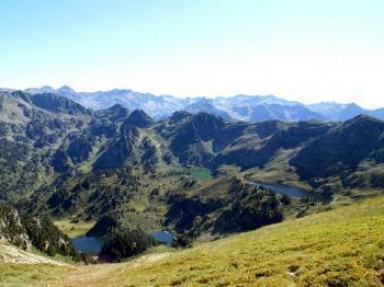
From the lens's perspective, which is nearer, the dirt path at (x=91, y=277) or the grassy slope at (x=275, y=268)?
the grassy slope at (x=275, y=268)

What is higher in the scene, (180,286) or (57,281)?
(180,286)

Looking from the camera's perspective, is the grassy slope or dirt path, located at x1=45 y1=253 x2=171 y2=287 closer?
the grassy slope

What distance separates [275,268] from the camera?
33.4 metres

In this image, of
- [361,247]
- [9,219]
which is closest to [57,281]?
[361,247]

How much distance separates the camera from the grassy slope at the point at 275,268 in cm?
2925

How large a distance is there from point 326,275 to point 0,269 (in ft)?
134

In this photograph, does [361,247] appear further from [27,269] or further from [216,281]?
[27,269]

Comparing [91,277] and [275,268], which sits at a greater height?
[275,268]

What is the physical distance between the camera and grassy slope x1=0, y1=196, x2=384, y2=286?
29.2m

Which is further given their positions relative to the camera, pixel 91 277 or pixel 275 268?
pixel 91 277

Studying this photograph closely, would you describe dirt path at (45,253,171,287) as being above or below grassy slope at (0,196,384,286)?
below

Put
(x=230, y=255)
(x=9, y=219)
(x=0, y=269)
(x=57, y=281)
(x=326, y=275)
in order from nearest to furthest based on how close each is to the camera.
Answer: (x=326, y=275) < (x=230, y=255) < (x=57, y=281) < (x=0, y=269) < (x=9, y=219)

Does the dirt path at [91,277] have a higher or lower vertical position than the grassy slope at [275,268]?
lower

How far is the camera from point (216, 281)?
33.8 metres
